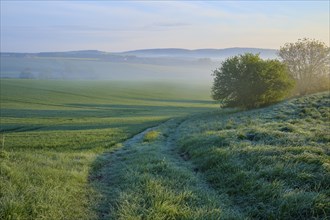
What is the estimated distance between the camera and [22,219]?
798 centimetres

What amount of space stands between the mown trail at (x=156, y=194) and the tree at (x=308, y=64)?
5264 centimetres

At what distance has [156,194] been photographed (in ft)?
32.3

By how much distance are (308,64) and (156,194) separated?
196 ft

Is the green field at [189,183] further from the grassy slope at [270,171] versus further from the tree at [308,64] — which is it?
the tree at [308,64]

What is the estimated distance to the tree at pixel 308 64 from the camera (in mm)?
60906

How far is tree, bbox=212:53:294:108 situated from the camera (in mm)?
46562

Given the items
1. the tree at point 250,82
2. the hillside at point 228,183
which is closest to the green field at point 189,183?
the hillside at point 228,183

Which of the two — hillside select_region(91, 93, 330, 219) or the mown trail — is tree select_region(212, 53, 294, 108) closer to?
hillside select_region(91, 93, 330, 219)

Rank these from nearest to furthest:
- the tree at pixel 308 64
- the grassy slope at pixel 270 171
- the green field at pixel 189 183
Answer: the green field at pixel 189 183
the grassy slope at pixel 270 171
the tree at pixel 308 64

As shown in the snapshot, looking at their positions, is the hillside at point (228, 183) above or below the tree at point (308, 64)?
below

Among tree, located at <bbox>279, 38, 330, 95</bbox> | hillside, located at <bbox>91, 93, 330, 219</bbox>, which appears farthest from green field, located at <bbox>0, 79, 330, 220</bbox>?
tree, located at <bbox>279, 38, 330, 95</bbox>

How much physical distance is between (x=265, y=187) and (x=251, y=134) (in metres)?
8.72

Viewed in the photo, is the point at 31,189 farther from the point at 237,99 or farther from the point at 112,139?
the point at 237,99

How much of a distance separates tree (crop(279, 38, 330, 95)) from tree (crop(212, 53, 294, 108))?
14091 mm
